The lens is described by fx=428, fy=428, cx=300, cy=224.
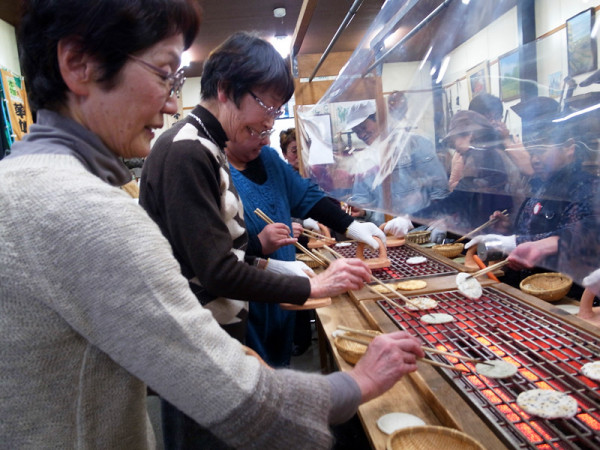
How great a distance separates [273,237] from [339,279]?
578 millimetres

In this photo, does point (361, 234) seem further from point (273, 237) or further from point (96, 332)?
point (96, 332)

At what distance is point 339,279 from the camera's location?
5.87ft

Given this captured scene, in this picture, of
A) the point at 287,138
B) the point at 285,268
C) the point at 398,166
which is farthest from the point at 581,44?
the point at 287,138

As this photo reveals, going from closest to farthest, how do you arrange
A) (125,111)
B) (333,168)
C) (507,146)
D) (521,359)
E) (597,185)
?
(125,111) → (597,185) → (521,359) → (507,146) → (333,168)

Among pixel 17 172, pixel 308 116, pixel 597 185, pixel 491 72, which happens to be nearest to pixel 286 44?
pixel 308 116

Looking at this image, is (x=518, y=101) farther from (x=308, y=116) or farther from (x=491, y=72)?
(x=308, y=116)

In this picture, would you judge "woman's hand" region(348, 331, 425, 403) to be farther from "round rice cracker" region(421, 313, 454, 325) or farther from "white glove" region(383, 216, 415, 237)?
"white glove" region(383, 216, 415, 237)

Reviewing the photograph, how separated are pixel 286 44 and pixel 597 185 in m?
7.77

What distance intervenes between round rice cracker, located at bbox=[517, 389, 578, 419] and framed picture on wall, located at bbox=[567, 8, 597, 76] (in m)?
1.04

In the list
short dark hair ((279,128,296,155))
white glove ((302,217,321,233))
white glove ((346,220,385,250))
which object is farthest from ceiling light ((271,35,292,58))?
white glove ((346,220,385,250))

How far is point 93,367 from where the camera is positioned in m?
0.78

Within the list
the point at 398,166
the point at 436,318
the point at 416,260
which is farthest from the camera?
the point at 398,166

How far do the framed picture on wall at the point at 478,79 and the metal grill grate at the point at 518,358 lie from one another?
1046 mm

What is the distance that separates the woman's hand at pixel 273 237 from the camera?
226cm
